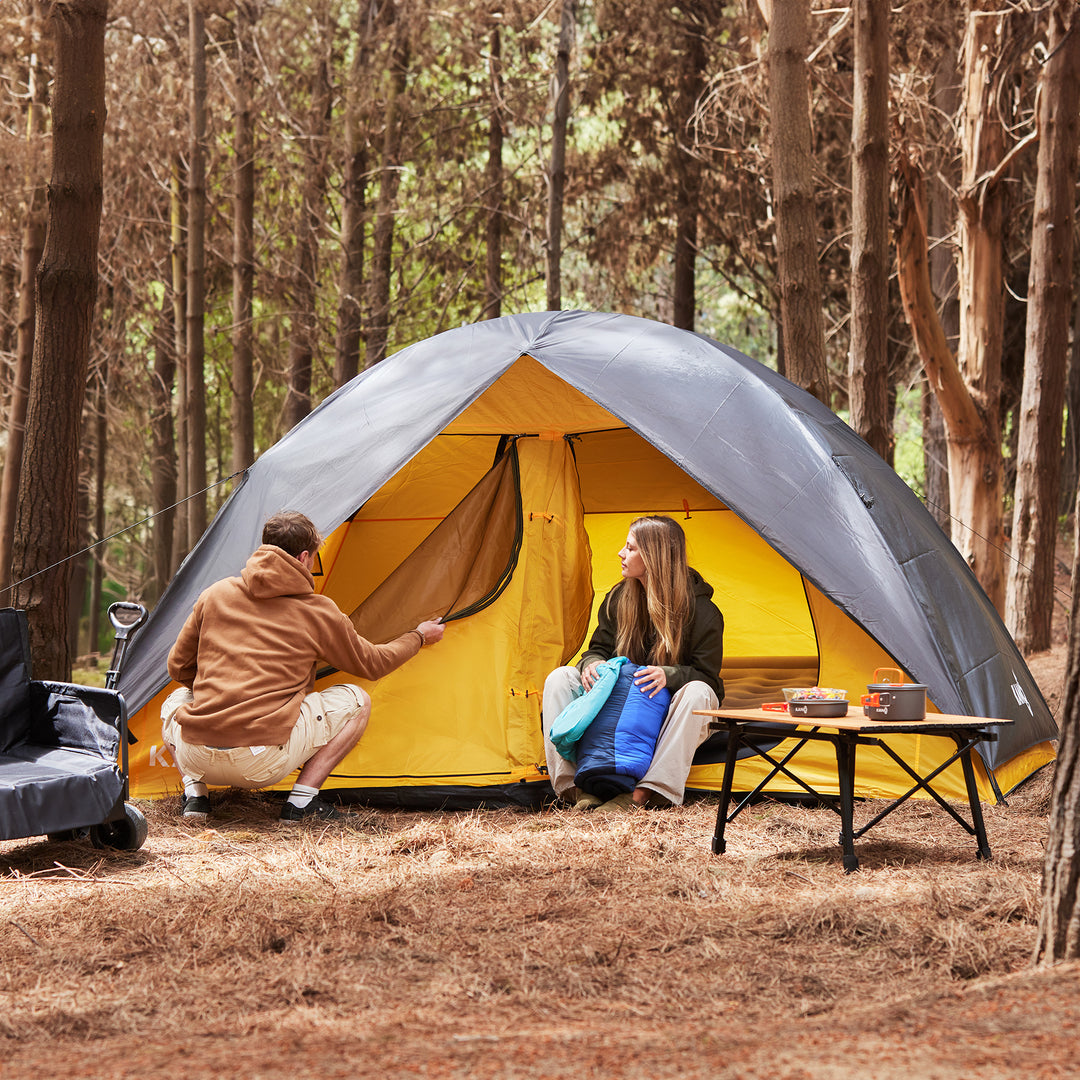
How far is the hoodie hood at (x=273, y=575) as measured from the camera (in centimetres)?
418

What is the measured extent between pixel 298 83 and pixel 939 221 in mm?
6711

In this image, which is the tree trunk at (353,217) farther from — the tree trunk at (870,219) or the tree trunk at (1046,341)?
the tree trunk at (1046,341)

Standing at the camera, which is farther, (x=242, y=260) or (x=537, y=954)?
(x=242, y=260)

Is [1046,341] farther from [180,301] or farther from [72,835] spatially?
[180,301]

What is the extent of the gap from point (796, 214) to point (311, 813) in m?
4.09

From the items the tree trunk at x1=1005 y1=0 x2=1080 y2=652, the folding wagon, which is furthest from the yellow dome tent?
the tree trunk at x1=1005 y1=0 x2=1080 y2=652

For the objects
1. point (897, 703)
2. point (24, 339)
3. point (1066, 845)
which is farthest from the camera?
point (24, 339)

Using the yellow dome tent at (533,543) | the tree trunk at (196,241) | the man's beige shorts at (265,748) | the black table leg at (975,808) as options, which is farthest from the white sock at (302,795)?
the tree trunk at (196,241)

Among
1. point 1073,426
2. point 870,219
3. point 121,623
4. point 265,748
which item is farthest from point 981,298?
point 121,623

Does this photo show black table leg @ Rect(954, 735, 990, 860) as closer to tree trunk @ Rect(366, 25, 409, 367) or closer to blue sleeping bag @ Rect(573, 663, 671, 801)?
blue sleeping bag @ Rect(573, 663, 671, 801)

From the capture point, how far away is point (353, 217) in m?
11.5

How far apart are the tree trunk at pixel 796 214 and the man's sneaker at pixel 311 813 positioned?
3.48m

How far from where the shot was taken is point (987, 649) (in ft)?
15.4

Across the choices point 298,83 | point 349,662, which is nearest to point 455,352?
point 349,662
